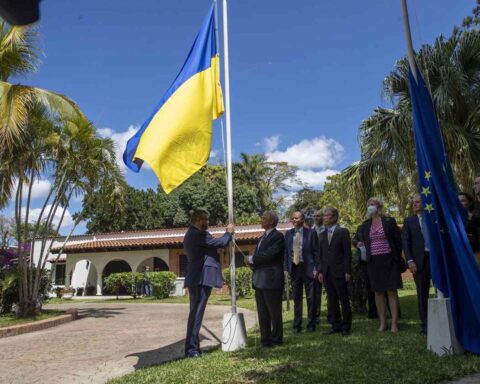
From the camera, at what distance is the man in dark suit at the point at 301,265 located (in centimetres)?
703

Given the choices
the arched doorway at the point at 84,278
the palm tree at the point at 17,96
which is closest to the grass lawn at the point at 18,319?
the palm tree at the point at 17,96

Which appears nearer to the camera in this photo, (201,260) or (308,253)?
(201,260)

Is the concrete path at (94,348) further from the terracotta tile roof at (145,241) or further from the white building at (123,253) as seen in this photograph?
the terracotta tile roof at (145,241)

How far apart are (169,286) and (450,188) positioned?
56.4ft

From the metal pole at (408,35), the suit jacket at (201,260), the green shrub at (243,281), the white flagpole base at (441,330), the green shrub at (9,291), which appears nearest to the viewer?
the white flagpole base at (441,330)

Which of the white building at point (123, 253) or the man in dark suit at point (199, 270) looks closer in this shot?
the man in dark suit at point (199, 270)

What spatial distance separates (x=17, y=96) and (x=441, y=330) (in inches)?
387

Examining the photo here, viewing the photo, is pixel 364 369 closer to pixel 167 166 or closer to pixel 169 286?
pixel 167 166

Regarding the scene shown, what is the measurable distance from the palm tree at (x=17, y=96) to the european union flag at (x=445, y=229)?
832cm

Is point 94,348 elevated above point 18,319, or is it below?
below

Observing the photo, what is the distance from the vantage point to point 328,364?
4.55 metres

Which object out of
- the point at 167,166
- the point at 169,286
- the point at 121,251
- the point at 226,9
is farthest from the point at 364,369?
the point at 121,251

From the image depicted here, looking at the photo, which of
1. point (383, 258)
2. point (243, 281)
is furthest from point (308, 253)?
point (243, 281)

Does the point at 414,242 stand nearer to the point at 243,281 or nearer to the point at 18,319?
the point at 18,319
